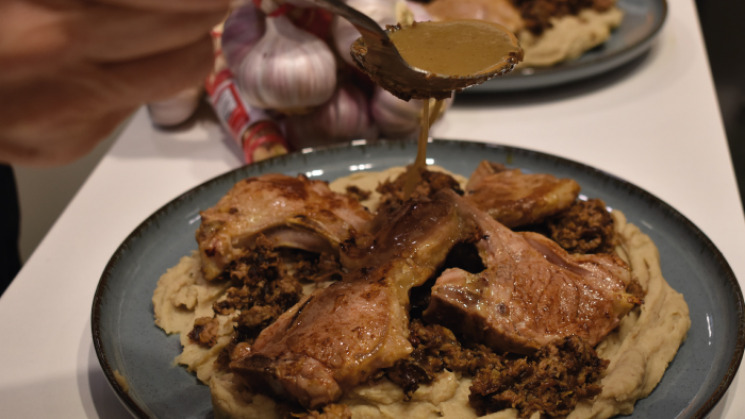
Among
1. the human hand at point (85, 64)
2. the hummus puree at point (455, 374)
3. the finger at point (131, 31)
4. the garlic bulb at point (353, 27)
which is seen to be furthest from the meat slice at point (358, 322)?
the garlic bulb at point (353, 27)

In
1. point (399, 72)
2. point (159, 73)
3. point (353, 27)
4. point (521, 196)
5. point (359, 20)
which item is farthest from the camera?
point (353, 27)

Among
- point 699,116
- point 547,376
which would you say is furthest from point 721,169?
point 547,376

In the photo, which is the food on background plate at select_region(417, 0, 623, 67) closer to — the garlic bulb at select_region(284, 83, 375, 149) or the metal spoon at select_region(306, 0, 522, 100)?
the garlic bulb at select_region(284, 83, 375, 149)

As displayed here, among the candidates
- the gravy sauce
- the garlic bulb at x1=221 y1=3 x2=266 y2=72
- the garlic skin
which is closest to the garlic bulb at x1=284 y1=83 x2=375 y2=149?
the garlic bulb at x1=221 y1=3 x2=266 y2=72

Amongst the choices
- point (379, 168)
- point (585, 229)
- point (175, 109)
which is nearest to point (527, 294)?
point (585, 229)

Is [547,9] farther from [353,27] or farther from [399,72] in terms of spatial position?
[399,72]

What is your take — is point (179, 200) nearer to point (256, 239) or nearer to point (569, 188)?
point (256, 239)

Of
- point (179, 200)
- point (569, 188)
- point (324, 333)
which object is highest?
point (569, 188)
